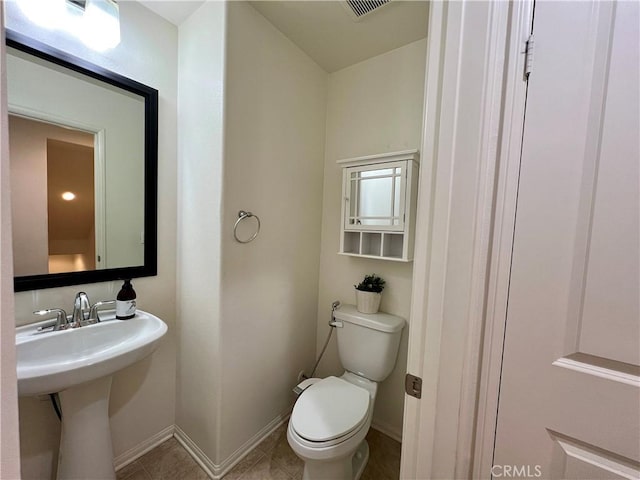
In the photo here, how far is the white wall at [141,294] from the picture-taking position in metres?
1.07

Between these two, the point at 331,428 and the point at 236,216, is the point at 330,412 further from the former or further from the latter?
the point at 236,216

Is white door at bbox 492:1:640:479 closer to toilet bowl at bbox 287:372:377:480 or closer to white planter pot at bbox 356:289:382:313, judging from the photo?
toilet bowl at bbox 287:372:377:480

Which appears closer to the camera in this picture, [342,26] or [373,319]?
[342,26]

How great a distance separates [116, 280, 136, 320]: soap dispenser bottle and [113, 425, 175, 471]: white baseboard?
75 centimetres

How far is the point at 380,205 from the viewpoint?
4.93 feet

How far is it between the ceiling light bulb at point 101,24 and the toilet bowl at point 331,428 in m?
1.87

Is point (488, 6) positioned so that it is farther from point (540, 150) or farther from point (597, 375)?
point (597, 375)

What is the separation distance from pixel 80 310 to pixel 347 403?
1278 mm

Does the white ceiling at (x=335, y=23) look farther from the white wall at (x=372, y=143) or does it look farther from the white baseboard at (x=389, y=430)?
the white baseboard at (x=389, y=430)

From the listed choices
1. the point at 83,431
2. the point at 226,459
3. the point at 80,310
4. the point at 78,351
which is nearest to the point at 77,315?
the point at 80,310

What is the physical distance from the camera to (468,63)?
617 millimetres

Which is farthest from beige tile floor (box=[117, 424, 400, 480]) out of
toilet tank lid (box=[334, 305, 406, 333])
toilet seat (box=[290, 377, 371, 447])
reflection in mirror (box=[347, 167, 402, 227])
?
reflection in mirror (box=[347, 167, 402, 227])

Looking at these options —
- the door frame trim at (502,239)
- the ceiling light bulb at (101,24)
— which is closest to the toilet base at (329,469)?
the door frame trim at (502,239)

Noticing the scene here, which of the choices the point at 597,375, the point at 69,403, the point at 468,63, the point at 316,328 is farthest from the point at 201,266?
the point at 597,375
